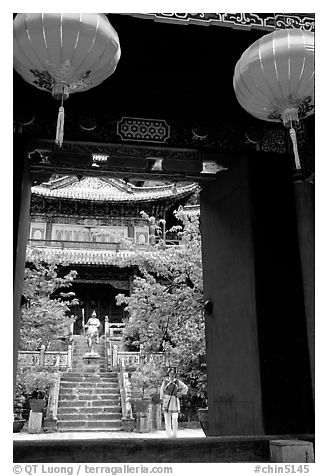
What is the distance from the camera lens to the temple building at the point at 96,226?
58.6 feet

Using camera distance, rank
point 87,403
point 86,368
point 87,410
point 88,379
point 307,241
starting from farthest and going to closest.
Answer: point 86,368
point 88,379
point 87,403
point 87,410
point 307,241

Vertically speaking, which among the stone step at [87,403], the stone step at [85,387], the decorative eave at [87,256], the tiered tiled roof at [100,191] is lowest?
the stone step at [87,403]

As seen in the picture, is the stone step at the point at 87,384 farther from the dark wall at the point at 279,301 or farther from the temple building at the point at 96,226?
the dark wall at the point at 279,301

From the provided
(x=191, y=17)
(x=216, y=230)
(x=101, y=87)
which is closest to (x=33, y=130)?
(x=101, y=87)

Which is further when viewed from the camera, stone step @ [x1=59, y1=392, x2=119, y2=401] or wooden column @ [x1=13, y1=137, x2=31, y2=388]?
stone step @ [x1=59, y1=392, x2=119, y2=401]

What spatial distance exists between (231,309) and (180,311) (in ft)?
21.4

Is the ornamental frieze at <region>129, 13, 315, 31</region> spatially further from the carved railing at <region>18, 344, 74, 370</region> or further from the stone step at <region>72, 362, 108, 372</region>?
the stone step at <region>72, 362, 108, 372</region>

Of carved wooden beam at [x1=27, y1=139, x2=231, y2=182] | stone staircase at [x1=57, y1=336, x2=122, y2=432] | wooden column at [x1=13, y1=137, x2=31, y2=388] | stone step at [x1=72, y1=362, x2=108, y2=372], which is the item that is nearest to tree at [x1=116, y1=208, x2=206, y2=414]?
stone staircase at [x1=57, y1=336, x2=122, y2=432]

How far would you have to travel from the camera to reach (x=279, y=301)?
3684mm

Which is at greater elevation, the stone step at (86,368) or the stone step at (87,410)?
the stone step at (86,368)

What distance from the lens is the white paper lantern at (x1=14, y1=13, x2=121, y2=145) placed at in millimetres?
2369

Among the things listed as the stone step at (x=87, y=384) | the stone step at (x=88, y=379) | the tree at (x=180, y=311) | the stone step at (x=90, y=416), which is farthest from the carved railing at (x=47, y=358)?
the tree at (x=180, y=311)

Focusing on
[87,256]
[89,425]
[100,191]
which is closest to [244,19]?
[89,425]

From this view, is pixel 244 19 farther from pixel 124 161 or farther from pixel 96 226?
pixel 96 226
